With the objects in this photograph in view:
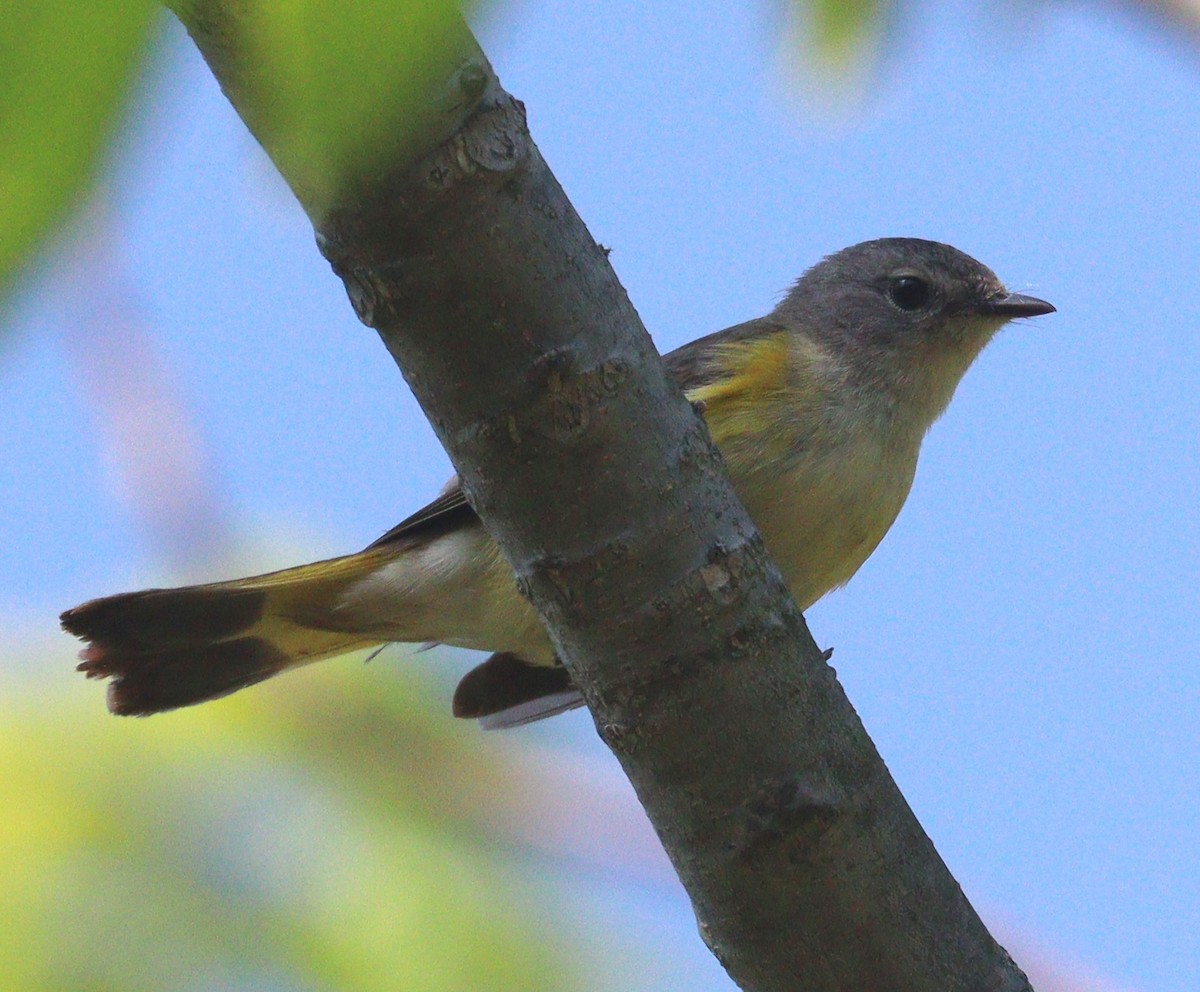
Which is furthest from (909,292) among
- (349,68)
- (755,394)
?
(349,68)

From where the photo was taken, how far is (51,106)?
0.73 m

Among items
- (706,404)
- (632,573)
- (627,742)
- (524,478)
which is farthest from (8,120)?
(706,404)

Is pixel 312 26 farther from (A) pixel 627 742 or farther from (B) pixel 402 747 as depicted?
(B) pixel 402 747

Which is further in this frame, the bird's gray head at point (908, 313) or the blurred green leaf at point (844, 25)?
the bird's gray head at point (908, 313)

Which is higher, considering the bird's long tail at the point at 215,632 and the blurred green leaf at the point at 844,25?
the bird's long tail at the point at 215,632

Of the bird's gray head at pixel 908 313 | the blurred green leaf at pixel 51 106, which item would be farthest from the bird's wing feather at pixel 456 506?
the blurred green leaf at pixel 51 106

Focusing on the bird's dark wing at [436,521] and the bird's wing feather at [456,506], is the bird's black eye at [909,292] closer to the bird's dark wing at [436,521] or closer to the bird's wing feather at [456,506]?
the bird's wing feather at [456,506]

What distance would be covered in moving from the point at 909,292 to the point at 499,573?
90.2 inches

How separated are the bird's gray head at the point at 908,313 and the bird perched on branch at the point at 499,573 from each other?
0.23ft

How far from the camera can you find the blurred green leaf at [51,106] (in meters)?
0.73

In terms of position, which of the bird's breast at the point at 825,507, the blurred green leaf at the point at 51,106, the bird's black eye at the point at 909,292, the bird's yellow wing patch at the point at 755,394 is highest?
the bird's black eye at the point at 909,292

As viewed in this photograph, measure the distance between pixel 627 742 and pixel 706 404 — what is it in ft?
6.81

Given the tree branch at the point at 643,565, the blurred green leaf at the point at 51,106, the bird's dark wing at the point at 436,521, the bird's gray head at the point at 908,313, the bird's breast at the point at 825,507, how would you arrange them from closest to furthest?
the blurred green leaf at the point at 51,106
the tree branch at the point at 643,565
the bird's breast at the point at 825,507
the bird's dark wing at the point at 436,521
the bird's gray head at the point at 908,313

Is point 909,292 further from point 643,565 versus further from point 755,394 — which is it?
point 643,565
